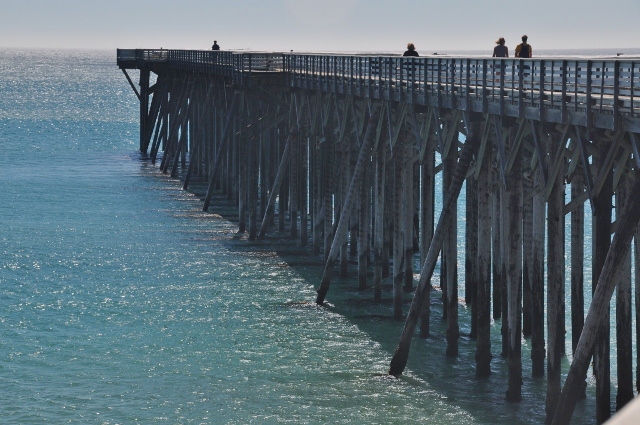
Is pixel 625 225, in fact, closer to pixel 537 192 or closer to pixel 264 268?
pixel 537 192

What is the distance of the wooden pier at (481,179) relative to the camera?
667 inches

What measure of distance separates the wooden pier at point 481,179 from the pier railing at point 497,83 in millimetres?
38

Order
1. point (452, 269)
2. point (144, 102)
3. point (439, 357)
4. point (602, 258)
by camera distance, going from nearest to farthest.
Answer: point (602, 258), point (439, 357), point (452, 269), point (144, 102)

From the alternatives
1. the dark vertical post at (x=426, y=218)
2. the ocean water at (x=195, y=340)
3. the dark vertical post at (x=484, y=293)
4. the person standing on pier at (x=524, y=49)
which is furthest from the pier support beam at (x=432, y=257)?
the person standing on pier at (x=524, y=49)

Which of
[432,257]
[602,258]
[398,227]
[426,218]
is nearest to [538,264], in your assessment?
[432,257]

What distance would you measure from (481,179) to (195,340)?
6.85 metres

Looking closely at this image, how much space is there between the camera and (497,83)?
69.7 feet

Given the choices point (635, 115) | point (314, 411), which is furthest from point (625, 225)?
point (314, 411)

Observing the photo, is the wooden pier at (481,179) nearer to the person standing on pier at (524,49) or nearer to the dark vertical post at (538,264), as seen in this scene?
the dark vertical post at (538,264)

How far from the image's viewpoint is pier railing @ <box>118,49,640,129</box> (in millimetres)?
16875

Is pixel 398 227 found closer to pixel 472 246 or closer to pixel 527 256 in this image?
pixel 472 246

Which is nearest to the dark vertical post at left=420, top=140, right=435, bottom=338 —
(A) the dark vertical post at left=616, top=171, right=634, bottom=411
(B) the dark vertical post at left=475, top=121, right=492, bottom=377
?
(B) the dark vertical post at left=475, top=121, right=492, bottom=377

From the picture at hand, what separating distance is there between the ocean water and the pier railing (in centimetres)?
469

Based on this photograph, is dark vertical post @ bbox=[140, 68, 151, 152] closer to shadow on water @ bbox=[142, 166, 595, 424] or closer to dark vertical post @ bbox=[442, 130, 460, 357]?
shadow on water @ bbox=[142, 166, 595, 424]
